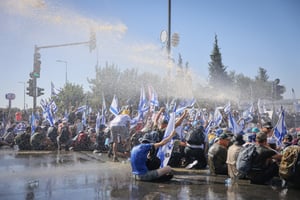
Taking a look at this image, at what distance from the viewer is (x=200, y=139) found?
1027 centimetres

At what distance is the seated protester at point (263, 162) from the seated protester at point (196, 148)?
8.62 ft

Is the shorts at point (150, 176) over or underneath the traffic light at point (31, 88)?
underneath

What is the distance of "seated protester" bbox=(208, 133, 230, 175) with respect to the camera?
29.4 feet

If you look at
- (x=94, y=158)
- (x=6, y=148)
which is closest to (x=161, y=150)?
(x=94, y=158)

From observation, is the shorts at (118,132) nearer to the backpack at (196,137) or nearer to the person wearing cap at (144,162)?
the backpack at (196,137)

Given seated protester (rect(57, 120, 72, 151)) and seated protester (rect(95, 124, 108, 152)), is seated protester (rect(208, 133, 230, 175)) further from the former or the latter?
seated protester (rect(57, 120, 72, 151))

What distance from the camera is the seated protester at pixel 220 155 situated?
8.95 meters

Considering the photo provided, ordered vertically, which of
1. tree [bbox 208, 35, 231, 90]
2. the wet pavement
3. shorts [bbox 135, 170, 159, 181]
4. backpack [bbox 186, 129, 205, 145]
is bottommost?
the wet pavement

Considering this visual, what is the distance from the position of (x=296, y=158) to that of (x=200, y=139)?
3465 mm

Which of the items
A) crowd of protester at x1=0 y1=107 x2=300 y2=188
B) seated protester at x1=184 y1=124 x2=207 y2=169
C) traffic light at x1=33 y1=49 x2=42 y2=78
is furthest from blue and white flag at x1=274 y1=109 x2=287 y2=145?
traffic light at x1=33 y1=49 x2=42 y2=78

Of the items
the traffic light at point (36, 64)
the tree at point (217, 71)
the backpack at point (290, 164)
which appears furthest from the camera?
the tree at point (217, 71)

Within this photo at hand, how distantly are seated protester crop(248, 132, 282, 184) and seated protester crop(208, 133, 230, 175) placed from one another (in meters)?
1.24

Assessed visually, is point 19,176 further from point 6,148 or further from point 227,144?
point 6,148

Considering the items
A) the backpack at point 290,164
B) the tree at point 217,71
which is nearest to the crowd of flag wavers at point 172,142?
the backpack at point 290,164
